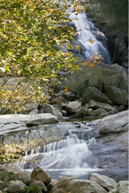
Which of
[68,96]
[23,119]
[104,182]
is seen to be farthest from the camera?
[68,96]

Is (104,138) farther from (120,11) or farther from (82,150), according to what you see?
(120,11)

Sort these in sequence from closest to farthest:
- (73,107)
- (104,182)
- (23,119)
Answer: (104,182) < (23,119) < (73,107)

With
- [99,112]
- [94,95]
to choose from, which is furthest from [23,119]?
[94,95]

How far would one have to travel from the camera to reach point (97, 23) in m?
27.8

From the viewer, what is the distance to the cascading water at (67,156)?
22.2ft

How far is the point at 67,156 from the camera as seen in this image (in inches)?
289

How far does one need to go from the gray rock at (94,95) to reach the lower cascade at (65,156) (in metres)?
8.70

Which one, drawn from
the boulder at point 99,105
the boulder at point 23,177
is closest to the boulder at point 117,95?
the boulder at point 99,105

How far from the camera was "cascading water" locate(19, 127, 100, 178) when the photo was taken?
6.78 m

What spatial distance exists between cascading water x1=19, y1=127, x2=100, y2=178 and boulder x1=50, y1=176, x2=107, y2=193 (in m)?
2.12

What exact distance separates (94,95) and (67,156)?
10.1 metres

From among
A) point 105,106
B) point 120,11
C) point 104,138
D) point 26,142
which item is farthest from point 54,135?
point 120,11

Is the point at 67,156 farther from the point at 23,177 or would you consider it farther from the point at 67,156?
the point at 23,177

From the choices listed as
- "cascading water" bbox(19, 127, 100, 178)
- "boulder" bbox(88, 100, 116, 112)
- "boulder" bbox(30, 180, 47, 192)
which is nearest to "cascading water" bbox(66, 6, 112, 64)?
"boulder" bbox(88, 100, 116, 112)
